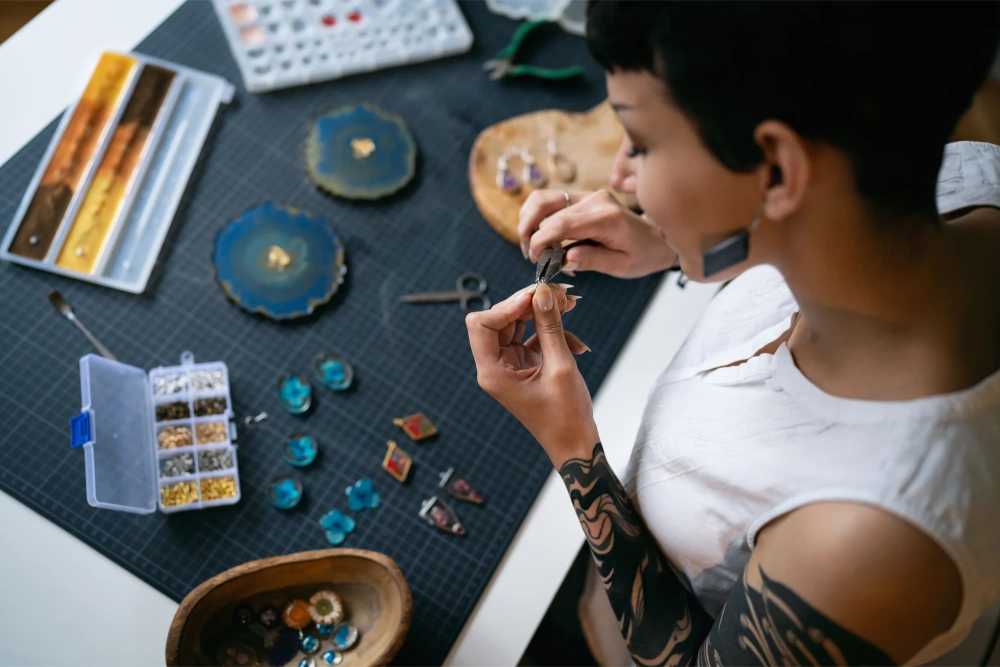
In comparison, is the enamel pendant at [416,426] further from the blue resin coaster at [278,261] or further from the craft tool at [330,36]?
the craft tool at [330,36]

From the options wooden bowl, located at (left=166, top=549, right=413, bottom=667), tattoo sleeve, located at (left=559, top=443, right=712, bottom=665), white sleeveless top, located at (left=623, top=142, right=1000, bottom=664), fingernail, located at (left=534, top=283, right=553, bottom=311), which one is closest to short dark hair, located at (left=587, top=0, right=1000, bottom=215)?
white sleeveless top, located at (left=623, top=142, right=1000, bottom=664)

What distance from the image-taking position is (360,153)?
65.0 inches

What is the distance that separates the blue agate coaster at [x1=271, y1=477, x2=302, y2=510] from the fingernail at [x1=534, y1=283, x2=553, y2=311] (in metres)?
0.58

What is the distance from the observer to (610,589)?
1.07m

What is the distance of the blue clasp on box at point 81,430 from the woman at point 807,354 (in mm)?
663

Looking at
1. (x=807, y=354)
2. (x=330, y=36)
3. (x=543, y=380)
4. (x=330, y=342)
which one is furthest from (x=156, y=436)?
(x=807, y=354)

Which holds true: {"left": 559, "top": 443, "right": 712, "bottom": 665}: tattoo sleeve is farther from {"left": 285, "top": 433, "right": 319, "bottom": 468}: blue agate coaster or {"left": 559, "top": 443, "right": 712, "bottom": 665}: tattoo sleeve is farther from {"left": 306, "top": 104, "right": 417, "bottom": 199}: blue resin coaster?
{"left": 306, "top": 104, "right": 417, "bottom": 199}: blue resin coaster

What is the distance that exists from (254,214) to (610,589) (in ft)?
3.18

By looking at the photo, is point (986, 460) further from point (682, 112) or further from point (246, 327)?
point (246, 327)

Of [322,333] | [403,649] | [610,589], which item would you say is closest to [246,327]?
[322,333]

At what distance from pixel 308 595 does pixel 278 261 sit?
0.61 metres

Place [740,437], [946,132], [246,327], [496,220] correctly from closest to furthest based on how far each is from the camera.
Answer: [946,132] < [740,437] < [246,327] < [496,220]

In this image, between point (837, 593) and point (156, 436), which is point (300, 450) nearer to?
point (156, 436)

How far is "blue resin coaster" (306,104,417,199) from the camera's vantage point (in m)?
1.62
